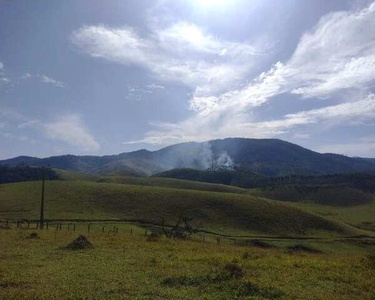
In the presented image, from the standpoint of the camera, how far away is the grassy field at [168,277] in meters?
15.8

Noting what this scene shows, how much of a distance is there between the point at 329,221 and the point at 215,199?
33632 millimetres

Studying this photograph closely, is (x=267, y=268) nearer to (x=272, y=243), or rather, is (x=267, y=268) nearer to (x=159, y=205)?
(x=272, y=243)

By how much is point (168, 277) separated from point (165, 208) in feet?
294

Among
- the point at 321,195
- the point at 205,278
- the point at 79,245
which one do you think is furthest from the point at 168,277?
the point at 321,195

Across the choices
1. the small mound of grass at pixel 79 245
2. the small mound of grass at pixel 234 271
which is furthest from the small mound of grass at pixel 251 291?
the small mound of grass at pixel 79 245

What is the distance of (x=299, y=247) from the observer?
251ft

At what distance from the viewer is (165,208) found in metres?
107

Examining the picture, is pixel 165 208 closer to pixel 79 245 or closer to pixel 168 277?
pixel 79 245

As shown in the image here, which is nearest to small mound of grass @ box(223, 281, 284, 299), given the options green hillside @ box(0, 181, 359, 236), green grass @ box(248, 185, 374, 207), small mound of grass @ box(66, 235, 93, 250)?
small mound of grass @ box(66, 235, 93, 250)

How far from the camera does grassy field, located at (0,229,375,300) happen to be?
621 inches

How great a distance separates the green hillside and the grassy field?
218ft

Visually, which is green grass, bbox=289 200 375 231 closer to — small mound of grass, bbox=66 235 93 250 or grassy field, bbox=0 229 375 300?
grassy field, bbox=0 229 375 300

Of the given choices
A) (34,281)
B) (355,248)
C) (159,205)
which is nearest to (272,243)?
(355,248)

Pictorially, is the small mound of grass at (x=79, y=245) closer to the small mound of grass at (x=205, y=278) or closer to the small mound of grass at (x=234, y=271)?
the small mound of grass at (x=205, y=278)
